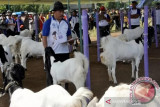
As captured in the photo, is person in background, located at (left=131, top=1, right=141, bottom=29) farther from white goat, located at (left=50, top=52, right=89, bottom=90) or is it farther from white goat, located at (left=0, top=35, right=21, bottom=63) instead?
white goat, located at (left=50, top=52, right=89, bottom=90)

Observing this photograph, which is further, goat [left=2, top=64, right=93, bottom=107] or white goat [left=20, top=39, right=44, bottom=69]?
white goat [left=20, top=39, right=44, bottom=69]

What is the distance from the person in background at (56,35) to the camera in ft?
17.0

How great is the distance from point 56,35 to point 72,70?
2.45 feet

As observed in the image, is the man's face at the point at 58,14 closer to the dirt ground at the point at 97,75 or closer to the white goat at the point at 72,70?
the white goat at the point at 72,70

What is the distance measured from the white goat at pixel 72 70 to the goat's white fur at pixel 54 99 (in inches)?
75.1

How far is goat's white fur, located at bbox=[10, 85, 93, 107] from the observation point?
2.74 m

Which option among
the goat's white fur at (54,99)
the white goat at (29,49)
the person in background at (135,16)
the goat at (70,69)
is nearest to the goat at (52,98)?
the goat's white fur at (54,99)

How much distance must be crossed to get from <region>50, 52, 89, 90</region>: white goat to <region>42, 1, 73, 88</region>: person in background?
0.49 ft

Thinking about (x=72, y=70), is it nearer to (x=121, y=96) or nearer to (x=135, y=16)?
(x=121, y=96)

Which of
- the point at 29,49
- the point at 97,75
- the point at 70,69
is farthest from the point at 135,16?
the point at 70,69

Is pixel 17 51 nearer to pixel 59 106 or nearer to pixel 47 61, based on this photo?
pixel 47 61

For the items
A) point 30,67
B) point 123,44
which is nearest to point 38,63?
point 30,67

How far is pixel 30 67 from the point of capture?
11188 mm

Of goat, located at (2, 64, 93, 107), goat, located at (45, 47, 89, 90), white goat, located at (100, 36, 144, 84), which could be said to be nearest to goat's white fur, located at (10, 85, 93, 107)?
goat, located at (2, 64, 93, 107)
